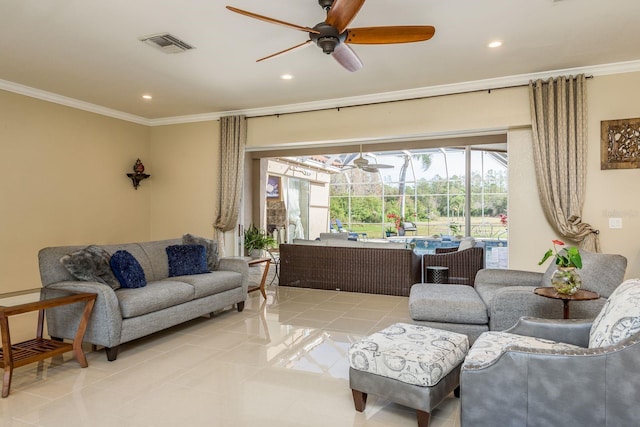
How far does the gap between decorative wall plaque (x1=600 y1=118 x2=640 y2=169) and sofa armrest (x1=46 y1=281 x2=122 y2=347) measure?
18.1 ft

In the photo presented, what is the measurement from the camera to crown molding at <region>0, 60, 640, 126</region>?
4664 mm

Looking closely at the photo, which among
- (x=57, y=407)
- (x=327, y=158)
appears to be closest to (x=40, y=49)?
(x=57, y=407)

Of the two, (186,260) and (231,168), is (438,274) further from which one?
(231,168)

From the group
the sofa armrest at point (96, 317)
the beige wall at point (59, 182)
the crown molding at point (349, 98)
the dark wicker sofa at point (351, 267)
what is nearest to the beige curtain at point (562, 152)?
the crown molding at point (349, 98)

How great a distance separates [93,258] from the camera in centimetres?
354

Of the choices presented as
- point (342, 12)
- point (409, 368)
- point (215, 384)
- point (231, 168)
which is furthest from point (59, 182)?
point (409, 368)

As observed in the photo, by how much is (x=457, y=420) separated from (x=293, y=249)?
14.0 ft

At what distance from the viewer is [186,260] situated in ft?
15.1

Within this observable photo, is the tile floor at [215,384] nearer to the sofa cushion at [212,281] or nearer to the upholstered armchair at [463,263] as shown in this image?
the sofa cushion at [212,281]

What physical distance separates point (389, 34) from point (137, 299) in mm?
3091

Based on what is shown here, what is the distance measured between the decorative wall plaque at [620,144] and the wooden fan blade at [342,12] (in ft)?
12.1

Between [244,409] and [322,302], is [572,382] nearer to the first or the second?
[244,409]

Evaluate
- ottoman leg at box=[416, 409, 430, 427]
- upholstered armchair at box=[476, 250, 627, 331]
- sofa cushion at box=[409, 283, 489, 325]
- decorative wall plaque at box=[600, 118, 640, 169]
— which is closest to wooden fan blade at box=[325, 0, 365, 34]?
sofa cushion at box=[409, 283, 489, 325]

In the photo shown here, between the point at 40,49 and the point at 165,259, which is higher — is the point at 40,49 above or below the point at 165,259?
above
